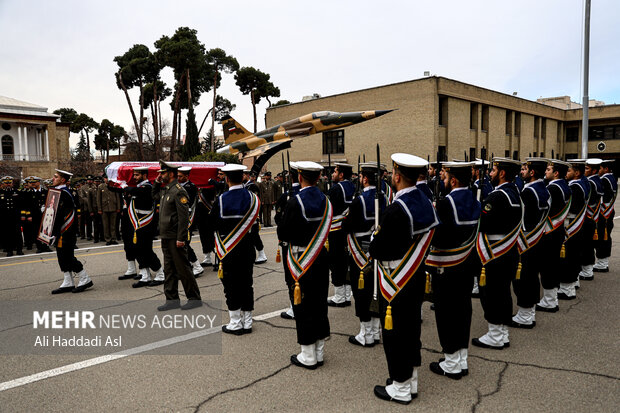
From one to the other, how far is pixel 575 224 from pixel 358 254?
3945 millimetres

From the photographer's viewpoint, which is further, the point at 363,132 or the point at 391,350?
the point at 363,132

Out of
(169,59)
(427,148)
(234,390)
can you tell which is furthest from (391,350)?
(169,59)

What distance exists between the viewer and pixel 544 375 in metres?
4.04

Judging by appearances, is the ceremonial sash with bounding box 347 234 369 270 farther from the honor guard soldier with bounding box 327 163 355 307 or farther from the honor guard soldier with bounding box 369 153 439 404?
the honor guard soldier with bounding box 369 153 439 404

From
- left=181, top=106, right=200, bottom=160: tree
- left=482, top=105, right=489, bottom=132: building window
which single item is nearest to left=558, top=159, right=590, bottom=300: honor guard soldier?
left=482, top=105, right=489, bottom=132: building window

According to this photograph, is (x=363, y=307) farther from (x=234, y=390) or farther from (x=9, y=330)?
(x=9, y=330)

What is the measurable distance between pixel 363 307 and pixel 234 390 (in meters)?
1.62

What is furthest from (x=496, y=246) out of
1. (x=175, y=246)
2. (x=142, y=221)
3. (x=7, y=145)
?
(x=7, y=145)

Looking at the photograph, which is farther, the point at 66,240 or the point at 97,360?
the point at 66,240

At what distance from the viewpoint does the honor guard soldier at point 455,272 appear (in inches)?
158

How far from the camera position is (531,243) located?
5426mm

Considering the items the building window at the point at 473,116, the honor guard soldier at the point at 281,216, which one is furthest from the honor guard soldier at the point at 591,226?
the building window at the point at 473,116

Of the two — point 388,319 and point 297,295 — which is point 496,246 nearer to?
point 388,319

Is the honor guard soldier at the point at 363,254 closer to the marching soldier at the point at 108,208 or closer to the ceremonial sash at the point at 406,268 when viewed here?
the ceremonial sash at the point at 406,268
